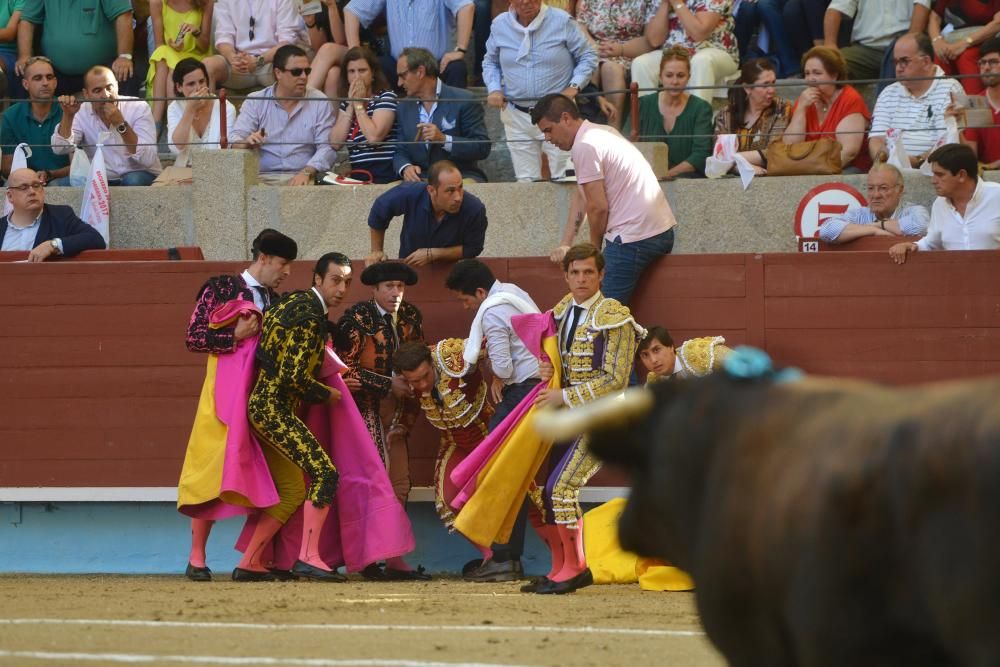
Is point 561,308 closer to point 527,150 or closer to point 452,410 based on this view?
point 452,410

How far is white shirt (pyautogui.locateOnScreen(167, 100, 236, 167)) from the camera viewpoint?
405 inches

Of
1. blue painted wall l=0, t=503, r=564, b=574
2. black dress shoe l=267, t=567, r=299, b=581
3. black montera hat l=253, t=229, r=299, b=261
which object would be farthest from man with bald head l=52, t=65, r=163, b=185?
black dress shoe l=267, t=567, r=299, b=581

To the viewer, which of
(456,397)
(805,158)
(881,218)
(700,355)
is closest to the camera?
(700,355)

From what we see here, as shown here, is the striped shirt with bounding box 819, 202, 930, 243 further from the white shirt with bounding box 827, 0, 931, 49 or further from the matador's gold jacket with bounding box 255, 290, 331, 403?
the matador's gold jacket with bounding box 255, 290, 331, 403

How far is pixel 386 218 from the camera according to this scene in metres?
7.85

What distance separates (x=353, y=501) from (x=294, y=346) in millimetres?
880

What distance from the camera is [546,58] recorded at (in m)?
9.84

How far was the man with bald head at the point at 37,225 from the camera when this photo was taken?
29.3 feet

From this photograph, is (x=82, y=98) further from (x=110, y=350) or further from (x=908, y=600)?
(x=908, y=600)

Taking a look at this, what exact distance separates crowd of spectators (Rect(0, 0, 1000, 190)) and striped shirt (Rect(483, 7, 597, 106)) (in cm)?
1

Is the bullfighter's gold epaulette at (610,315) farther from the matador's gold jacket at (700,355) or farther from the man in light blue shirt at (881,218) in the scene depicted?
the man in light blue shirt at (881,218)

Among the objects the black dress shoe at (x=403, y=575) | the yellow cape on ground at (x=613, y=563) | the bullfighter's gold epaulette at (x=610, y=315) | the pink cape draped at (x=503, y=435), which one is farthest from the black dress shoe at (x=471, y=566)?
the bullfighter's gold epaulette at (x=610, y=315)

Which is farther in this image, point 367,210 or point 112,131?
point 112,131

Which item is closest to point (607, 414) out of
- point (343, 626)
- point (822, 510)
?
point (822, 510)
